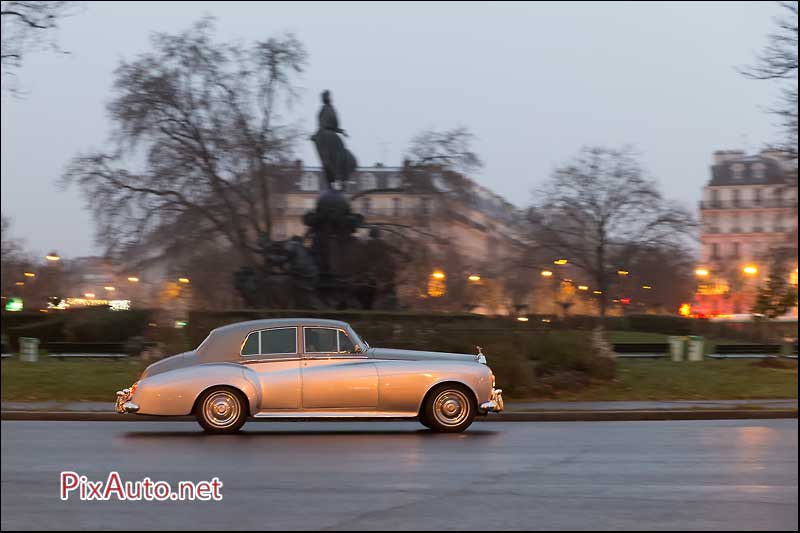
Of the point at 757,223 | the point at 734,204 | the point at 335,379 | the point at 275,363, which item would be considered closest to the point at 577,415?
the point at 335,379

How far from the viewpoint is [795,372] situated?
26.8 meters

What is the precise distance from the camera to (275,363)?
14.9 meters

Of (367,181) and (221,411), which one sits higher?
(367,181)

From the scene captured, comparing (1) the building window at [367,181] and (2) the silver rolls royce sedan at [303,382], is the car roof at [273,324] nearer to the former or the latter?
(2) the silver rolls royce sedan at [303,382]

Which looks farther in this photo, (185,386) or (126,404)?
(126,404)

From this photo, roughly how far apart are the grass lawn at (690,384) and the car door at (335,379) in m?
7.65

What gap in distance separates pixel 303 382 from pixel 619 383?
10101 millimetres

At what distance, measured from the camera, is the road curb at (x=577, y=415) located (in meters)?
17.7

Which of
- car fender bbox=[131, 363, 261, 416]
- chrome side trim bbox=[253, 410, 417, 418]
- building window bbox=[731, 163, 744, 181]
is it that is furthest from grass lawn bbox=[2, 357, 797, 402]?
building window bbox=[731, 163, 744, 181]

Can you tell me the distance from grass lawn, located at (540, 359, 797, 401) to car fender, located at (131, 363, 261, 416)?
28.4 feet

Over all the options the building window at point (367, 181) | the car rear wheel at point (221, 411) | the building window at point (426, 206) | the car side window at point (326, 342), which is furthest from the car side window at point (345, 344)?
the building window at point (367, 181)

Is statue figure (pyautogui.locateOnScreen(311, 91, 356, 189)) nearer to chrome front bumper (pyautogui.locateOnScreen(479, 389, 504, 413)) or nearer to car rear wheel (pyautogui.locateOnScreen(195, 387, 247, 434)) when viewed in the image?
chrome front bumper (pyautogui.locateOnScreen(479, 389, 504, 413))

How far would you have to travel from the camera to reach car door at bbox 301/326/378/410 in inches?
581

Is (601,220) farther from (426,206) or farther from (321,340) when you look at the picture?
(321,340)
